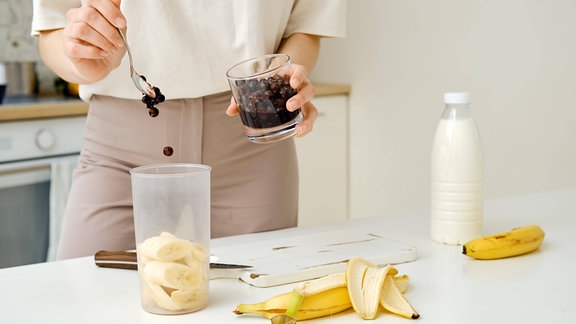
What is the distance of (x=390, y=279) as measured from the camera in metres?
0.99

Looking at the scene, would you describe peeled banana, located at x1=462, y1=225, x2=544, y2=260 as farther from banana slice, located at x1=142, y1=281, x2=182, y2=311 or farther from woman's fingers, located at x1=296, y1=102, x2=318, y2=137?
banana slice, located at x1=142, y1=281, x2=182, y2=311

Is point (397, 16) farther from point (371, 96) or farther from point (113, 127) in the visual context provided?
point (113, 127)

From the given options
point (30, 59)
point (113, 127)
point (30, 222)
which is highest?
point (30, 59)

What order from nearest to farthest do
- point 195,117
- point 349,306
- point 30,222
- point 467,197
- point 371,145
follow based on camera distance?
point 349,306
point 467,197
point 195,117
point 30,222
point 371,145

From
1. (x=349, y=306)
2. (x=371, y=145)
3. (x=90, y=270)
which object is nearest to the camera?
(x=349, y=306)

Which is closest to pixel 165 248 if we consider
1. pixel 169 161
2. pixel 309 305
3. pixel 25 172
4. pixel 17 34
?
pixel 309 305

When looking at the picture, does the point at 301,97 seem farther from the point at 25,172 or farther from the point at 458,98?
the point at 25,172

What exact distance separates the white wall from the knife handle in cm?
166

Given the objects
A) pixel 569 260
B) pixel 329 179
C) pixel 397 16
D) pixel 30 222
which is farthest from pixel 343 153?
pixel 569 260

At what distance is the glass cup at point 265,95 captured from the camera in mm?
1111

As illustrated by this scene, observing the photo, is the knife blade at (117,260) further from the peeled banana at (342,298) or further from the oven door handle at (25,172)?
the oven door handle at (25,172)

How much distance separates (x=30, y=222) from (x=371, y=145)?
131 cm

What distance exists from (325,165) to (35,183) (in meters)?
1.16

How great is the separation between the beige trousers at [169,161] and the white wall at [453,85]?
4.07ft
